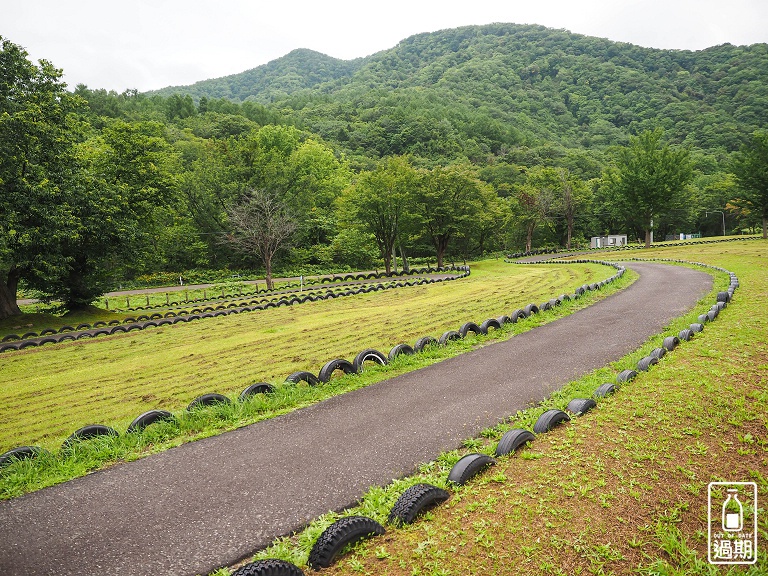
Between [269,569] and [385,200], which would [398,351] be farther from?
[385,200]

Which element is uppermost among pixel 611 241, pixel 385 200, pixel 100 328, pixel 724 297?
pixel 385 200

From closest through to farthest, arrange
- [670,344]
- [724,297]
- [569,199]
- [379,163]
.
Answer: [670,344] → [724,297] → [379,163] → [569,199]

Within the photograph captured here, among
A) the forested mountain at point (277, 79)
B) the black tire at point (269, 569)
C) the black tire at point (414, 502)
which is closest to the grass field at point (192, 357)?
the black tire at point (269, 569)

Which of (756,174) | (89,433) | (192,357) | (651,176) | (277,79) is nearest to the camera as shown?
(89,433)

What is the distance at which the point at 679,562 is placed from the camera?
10.3 ft

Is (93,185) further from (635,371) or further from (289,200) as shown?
(289,200)

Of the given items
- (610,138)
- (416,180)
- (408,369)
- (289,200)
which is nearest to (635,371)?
(408,369)

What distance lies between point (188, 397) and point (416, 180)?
105 feet

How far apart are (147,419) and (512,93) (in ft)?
473

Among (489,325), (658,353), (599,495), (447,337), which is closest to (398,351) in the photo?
(447,337)

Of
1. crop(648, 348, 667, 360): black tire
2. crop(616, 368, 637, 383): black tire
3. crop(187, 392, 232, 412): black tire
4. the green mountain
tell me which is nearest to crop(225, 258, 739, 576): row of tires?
crop(616, 368, 637, 383): black tire

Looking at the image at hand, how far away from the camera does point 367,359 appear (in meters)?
8.86

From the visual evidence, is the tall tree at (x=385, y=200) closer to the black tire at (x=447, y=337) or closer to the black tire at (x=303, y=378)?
the black tire at (x=447, y=337)

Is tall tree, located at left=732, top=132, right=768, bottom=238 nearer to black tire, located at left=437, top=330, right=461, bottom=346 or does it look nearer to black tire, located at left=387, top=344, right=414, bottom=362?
black tire, located at left=437, top=330, right=461, bottom=346
